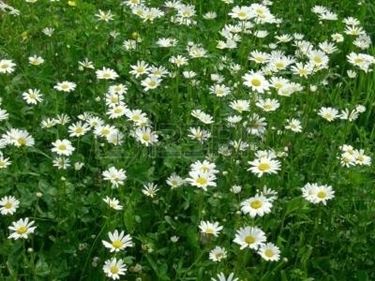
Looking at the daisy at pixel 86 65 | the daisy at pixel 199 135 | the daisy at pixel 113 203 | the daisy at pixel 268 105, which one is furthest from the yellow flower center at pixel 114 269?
the daisy at pixel 86 65

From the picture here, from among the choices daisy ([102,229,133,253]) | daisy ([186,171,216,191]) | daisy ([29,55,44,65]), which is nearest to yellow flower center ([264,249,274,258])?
daisy ([186,171,216,191])

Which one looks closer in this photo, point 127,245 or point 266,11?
point 127,245

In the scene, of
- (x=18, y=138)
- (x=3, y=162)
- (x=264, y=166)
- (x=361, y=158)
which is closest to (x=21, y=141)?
(x=18, y=138)

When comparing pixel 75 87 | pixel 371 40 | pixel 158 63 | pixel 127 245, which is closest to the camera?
pixel 127 245

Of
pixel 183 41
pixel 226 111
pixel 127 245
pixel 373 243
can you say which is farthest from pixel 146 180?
pixel 183 41

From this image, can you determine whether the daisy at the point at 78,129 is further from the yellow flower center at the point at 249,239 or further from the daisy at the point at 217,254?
the yellow flower center at the point at 249,239

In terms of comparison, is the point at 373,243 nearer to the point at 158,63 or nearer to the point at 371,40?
the point at 158,63

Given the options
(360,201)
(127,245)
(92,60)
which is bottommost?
(127,245)
